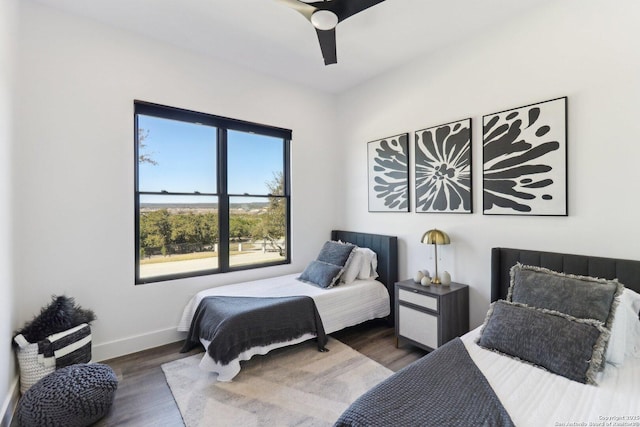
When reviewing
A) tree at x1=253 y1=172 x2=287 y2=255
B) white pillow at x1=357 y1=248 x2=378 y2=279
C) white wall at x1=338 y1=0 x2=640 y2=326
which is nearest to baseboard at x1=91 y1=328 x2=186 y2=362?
tree at x1=253 y1=172 x2=287 y2=255

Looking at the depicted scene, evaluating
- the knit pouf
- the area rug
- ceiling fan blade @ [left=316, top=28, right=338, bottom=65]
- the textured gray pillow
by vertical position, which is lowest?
the area rug

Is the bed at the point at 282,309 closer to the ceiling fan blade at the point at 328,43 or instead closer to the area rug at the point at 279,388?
the area rug at the point at 279,388

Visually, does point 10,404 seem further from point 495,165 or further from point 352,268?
point 495,165

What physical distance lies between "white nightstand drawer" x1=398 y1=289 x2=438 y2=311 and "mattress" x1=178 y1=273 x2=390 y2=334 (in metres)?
0.49

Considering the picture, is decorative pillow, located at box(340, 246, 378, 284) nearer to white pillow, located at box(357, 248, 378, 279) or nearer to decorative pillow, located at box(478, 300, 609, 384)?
white pillow, located at box(357, 248, 378, 279)

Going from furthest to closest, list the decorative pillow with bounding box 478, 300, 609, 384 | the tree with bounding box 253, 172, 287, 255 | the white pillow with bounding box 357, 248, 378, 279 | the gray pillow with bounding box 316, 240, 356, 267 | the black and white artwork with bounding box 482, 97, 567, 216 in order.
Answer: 1. the tree with bounding box 253, 172, 287, 255
2. the white pillow with bounding box 357, 248, 378, 279
3. the gray pillow with bounding box 316, 240, 356, 267
4. the black and white artwork with bounding box 482, 97, 567, 216
5. the decorative pillow with bounding box 478, 300, 609, 384

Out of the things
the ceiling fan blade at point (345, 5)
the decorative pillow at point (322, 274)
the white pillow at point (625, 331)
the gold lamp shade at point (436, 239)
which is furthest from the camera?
the decorative pillow at point (322, 274)

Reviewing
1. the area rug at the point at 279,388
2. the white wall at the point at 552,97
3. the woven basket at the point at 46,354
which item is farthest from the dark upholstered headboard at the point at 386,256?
the woven basket at the point at 46,354

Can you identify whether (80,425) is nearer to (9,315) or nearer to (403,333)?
(9,315)

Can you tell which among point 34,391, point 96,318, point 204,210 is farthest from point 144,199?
point 34,391

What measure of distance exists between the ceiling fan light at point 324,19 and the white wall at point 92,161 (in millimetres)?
1705

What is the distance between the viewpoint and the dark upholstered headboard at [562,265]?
6.41 feet

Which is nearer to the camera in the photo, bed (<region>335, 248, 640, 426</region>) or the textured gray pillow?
bed (<region>335, 248, 640, 426</region>)

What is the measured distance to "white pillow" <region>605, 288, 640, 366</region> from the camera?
1.64 metres
